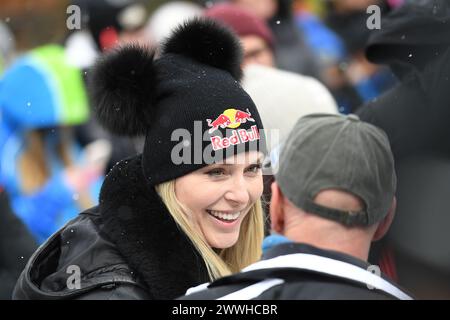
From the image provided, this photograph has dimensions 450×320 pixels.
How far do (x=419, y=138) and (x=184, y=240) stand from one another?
1178 mm

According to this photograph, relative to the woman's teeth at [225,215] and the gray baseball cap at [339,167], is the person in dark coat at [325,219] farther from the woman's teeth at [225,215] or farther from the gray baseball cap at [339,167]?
the woman's teeth at [225,215]

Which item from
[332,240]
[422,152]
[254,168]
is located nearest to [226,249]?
[254,168]

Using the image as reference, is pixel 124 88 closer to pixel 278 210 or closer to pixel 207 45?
pixel 207 45

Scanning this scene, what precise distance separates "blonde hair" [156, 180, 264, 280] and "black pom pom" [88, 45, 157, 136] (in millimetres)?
262

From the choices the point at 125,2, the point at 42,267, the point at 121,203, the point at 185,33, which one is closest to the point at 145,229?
the point at 121,203

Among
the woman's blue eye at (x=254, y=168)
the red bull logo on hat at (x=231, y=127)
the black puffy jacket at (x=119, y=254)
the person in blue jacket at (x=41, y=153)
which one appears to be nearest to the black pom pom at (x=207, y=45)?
the red bull logo on hat at (x=231, y=127)

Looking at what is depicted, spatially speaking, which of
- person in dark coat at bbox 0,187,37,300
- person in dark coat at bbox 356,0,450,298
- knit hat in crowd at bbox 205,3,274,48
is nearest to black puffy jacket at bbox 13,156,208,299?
person in dark coat at bbox 356,0,450,298

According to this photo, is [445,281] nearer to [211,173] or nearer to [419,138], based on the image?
[419,138]

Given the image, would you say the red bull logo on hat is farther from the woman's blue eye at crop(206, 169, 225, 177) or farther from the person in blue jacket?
the person in blue jacket

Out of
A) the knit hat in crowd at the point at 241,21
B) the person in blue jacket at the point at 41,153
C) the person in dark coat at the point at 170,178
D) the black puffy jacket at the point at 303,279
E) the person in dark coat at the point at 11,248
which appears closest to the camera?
the black puffy jacket at the point at 303,279

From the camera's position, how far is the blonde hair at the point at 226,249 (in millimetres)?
3594

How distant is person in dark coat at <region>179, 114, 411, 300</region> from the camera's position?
2.61 m

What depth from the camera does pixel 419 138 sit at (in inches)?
165

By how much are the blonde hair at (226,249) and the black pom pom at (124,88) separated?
262 mm
